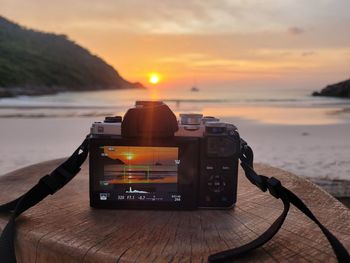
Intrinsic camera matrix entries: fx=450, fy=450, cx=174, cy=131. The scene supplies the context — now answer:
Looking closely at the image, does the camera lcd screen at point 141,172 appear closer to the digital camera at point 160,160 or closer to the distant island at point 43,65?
the digital camera at point 160,160

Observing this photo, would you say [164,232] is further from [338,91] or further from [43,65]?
[43,65]

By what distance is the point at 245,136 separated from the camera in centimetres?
941

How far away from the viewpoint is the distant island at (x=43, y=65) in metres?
38.2

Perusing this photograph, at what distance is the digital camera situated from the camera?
4.75 ft

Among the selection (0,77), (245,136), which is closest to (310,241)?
(245,136)

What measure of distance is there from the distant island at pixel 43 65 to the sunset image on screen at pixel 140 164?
89.5ft

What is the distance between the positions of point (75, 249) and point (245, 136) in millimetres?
8329

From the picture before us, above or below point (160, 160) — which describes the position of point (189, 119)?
above

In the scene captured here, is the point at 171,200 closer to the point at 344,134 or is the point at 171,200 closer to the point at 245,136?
the point at 245,136

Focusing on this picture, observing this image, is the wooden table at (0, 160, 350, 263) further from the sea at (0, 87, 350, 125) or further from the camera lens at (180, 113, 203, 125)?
the sea at (0, 87, 350, 125)

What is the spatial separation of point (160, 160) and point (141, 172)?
3.2 inches

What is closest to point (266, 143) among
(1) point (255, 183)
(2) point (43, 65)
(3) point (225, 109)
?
(1) point (255, 183)

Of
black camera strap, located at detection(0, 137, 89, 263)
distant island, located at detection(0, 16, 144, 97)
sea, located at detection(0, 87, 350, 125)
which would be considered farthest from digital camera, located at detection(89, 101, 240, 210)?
distant island, located at detection(0, 16, 144, 97)

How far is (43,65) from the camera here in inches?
1992
